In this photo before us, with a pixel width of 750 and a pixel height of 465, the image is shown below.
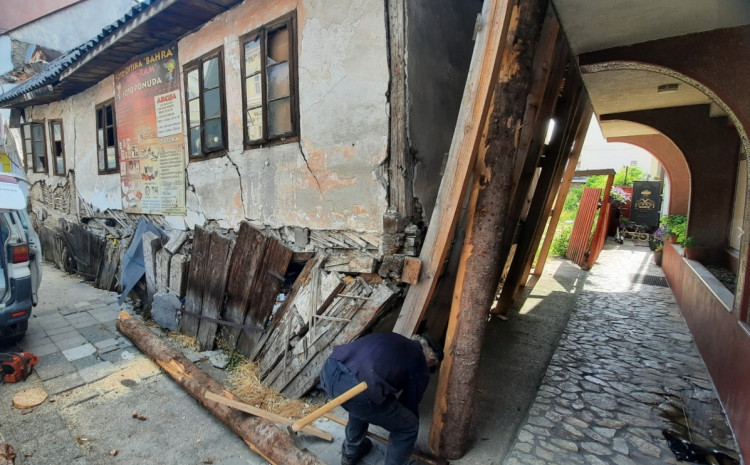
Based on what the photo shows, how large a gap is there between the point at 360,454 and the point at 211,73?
5306 mm

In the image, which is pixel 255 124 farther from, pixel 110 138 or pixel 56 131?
pixel 56 131

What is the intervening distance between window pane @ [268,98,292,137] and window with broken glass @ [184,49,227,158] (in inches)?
41.7

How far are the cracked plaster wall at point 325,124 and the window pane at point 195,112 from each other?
893mm

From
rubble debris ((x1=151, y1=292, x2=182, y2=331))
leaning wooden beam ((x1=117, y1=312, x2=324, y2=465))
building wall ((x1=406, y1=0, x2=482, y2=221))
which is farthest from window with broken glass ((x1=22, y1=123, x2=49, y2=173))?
building wall ((x1=406, y1=0, x2=482, y2=221))

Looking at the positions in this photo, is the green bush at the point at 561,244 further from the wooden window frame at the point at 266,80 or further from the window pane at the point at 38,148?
the window pane at the point at 38,148

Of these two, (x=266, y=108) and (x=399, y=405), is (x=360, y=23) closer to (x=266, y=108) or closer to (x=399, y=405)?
(x=266, y=108)

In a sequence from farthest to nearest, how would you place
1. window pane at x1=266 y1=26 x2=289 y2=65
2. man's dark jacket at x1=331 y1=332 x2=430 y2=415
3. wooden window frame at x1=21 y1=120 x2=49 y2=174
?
wooden window frame at x1=21 y1=120 x2=49 y2=174 → window pane at x1=266 y1=26 x2=289 y2=65 → man's dark jacket at x1=331 y1=332 x2=430 y2=415

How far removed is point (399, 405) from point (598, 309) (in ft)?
17.7

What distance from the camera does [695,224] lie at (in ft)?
22.6

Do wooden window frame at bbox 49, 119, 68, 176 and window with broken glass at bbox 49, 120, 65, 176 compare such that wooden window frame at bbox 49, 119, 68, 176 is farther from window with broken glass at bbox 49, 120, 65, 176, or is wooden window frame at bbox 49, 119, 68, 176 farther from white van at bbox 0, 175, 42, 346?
white van at bbox 0, 175, 42, 346

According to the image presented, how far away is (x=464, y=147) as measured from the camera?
106 inches

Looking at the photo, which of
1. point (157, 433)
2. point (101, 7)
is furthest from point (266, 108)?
point (101, 7)

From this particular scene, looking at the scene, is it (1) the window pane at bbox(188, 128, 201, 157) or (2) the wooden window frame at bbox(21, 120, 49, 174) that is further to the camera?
(2) the wooden window frame at bbox(21, 120, 49, 174)

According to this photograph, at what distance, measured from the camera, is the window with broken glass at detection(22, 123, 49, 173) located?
33.8 feet
